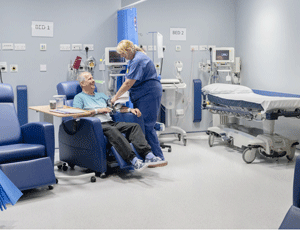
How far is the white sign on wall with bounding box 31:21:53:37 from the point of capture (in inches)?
210

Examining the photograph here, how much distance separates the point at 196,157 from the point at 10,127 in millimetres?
2343

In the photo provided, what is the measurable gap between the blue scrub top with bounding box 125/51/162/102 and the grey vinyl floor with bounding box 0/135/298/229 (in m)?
0.86

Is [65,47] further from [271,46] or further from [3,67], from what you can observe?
[271,46]

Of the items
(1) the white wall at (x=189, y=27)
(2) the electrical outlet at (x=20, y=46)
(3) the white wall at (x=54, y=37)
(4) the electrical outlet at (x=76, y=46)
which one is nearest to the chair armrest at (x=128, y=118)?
(3) the white wall at (x=54, y=37)

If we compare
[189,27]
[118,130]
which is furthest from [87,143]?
[189,27]

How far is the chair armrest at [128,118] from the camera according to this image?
14.0 feet

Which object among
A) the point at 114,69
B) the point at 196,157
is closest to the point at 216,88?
the point at 196,157

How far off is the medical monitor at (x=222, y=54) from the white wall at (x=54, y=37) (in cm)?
167

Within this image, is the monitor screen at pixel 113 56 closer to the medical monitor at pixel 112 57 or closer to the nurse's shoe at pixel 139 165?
the medical monitor at pixel 112 57

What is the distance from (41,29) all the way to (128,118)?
82.2 inches

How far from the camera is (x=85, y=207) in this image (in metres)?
3.09

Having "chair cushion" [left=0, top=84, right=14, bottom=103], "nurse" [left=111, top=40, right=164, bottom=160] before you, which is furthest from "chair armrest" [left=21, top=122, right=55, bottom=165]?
"nurse" [left=111, top=40, right=164, bottom=160]

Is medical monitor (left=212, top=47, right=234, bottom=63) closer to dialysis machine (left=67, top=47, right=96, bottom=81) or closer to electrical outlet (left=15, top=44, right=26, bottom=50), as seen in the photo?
dialysis machine (left=67, top=47, right=96, bottom=81)

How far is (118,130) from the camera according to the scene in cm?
392
